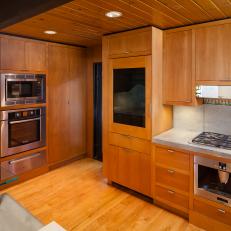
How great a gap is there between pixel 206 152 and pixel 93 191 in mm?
1673

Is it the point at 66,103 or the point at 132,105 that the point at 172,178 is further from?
the point at 66,103

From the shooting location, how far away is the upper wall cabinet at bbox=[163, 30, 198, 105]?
2643mm

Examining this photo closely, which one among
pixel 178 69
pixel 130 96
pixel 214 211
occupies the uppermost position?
pixel 178 69

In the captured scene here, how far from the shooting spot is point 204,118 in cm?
294

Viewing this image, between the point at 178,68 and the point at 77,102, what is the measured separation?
2.10m

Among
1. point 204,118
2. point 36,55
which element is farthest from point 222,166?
point 36,55

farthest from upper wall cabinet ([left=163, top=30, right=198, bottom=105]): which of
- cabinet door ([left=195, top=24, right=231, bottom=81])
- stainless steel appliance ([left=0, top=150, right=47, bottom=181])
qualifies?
stainless steel appliance ([left=0, top=150, right=47, bottom=181])

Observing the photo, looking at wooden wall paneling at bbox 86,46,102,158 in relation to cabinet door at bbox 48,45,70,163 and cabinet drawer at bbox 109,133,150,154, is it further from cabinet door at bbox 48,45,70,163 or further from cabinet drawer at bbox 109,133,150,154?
cabinet drawer at bbox 109,133,150,154

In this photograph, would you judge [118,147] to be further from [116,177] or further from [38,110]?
[38,110]

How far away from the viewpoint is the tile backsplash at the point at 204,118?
2.78 metres

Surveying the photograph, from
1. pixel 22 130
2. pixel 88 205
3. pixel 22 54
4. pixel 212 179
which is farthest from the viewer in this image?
pixel 22 130

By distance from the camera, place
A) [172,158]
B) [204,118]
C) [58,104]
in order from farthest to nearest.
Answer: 1. [58,104]
2. [204,118]
3. [172,158]

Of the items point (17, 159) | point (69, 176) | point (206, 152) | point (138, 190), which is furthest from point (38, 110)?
point (206, 152)

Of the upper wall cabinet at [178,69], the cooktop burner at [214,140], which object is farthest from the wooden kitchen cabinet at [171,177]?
the upper wall cabinet at [178,69]
